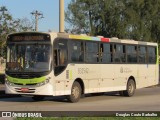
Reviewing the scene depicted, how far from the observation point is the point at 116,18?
57125 millimetres

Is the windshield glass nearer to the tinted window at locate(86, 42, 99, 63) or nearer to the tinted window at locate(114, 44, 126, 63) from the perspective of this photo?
the tinted window at locate(86, 42, 99, 63)

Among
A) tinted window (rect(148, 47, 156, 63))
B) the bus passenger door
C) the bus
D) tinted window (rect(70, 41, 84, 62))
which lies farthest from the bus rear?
tinted window (rect(148, 47, 156, 63))

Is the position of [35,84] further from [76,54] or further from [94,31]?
[94,31]

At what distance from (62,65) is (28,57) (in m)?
1.45

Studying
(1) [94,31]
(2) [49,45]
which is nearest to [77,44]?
(2) [49,45]

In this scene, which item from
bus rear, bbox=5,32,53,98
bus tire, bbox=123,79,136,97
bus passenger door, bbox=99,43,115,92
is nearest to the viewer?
bus rear, bbox=5,32,53,98

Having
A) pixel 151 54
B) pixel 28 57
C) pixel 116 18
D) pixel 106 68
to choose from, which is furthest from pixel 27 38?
pixel 116 18

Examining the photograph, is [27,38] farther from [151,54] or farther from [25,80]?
[151,54]

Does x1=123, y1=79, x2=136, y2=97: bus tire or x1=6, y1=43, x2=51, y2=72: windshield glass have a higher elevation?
x1=6, y1=43, x2=51, y2=72: windshield glass

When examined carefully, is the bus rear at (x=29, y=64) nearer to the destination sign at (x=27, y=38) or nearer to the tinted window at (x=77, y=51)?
the destination sign at (x=27, y=38)

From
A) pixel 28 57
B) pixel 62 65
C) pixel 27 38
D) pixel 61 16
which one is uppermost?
pixel 61 16

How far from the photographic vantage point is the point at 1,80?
1430 inches

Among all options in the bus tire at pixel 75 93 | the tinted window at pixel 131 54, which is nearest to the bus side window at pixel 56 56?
the bus tire at pixel 75 93

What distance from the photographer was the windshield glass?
66.1 feet
